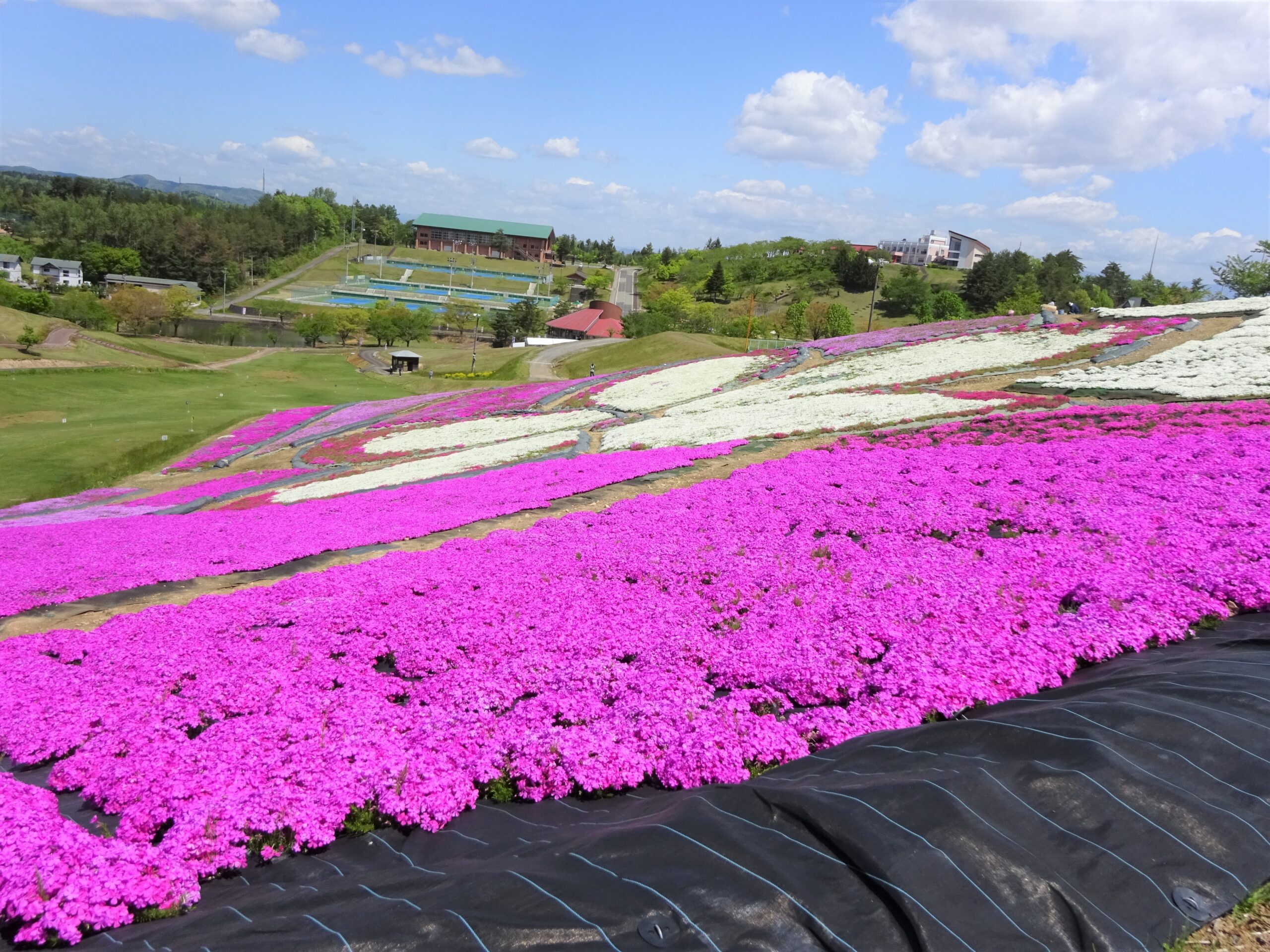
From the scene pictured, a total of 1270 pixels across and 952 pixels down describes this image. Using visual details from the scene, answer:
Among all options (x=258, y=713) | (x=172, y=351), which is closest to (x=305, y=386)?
(x=172, y=351)

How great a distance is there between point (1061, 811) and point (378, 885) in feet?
18.3

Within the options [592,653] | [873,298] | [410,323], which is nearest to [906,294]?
[873,298]

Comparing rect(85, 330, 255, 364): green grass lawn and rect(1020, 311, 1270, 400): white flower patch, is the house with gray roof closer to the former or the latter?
rect(85, 330, 255, 364): green grass lawn

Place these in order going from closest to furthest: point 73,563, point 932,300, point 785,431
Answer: point 73,563 < point 785,431 < point 932,300

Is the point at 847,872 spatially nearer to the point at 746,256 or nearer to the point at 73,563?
the point at 73,563

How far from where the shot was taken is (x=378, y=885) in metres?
6.16

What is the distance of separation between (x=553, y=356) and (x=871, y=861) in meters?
87.1

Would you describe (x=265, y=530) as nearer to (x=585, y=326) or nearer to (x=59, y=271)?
(x=585, y=326)

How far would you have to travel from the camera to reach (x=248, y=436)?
148ft

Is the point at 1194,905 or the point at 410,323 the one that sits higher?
the point at 410,323

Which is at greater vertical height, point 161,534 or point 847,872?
point 847,872

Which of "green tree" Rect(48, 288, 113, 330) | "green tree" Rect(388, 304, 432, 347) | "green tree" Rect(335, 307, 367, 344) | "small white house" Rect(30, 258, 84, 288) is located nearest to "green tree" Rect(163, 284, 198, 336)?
"green tree" Rect(48, 288, 113, 330)

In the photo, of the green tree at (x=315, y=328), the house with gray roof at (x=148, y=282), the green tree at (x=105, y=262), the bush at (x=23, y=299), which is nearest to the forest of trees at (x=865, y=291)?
the green tree at (x=315, y=328)

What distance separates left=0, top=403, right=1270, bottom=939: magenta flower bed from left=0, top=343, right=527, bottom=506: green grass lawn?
2886 cm
